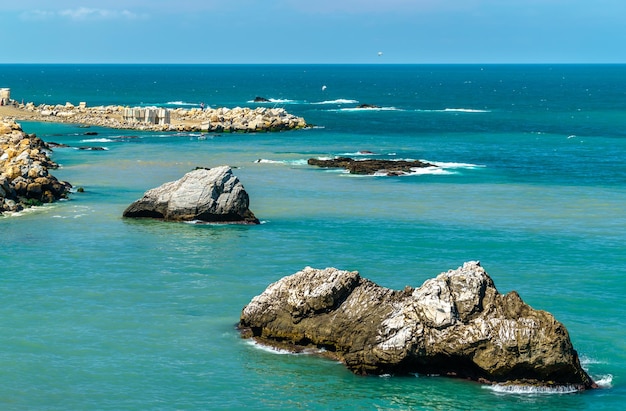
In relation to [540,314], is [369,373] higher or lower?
lower

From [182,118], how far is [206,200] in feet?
292

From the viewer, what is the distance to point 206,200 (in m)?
61.5

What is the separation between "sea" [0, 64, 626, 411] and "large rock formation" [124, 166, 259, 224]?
1297 millimetres

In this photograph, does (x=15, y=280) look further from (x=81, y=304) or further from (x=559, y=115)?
(x=559, y=115)

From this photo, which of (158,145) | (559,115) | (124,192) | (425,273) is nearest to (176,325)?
(425,273)

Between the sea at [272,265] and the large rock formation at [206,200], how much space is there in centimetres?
130

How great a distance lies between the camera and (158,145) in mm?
114625

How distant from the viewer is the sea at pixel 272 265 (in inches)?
1280

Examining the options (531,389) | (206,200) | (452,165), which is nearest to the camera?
(531,389)

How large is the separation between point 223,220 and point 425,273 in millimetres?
17899

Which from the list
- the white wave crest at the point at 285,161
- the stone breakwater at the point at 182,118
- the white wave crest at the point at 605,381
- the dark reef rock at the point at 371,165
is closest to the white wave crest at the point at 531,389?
the white wave crest at the point at 605,381

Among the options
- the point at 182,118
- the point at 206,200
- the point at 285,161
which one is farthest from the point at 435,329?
the point at 182,118

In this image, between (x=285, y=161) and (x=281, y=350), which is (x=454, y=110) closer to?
(x=285, y=161)

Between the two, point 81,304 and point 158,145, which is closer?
point 81,304
